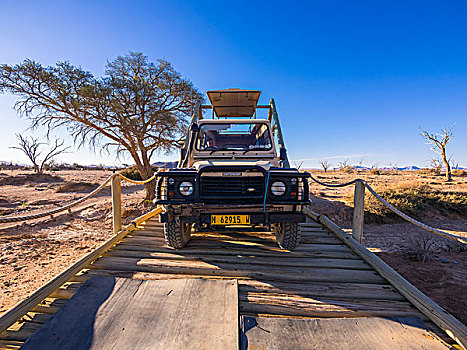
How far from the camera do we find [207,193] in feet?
10.3

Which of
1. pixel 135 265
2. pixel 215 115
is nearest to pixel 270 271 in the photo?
pixel 135 265

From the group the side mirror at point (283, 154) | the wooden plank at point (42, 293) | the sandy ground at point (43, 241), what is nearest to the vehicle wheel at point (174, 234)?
the wooden plank at point (42, 293)

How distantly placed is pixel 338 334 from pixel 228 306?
0.92 meters

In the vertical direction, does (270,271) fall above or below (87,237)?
above

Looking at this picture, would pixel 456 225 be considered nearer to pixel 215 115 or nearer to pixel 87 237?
pixel 215 115

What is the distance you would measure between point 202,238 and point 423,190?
1334cm

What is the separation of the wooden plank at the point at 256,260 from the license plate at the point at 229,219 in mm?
543

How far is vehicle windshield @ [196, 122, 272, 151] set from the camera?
4.44 meters

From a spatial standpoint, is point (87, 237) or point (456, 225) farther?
point (456, 225)

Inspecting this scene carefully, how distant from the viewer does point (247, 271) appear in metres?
2.85

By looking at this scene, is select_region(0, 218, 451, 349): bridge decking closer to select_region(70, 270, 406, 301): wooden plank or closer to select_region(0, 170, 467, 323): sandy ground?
select_region(70, 270, 406, 301): wooden plank

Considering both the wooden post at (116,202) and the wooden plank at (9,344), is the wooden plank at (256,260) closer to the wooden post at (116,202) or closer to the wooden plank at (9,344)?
the wooden post at (116,202)

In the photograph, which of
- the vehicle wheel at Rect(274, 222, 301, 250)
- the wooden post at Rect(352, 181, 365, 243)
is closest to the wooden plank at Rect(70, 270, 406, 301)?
the vehicle wheel at Rect(274, 222, 301, 250)

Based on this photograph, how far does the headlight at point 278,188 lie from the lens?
3.12 meters
